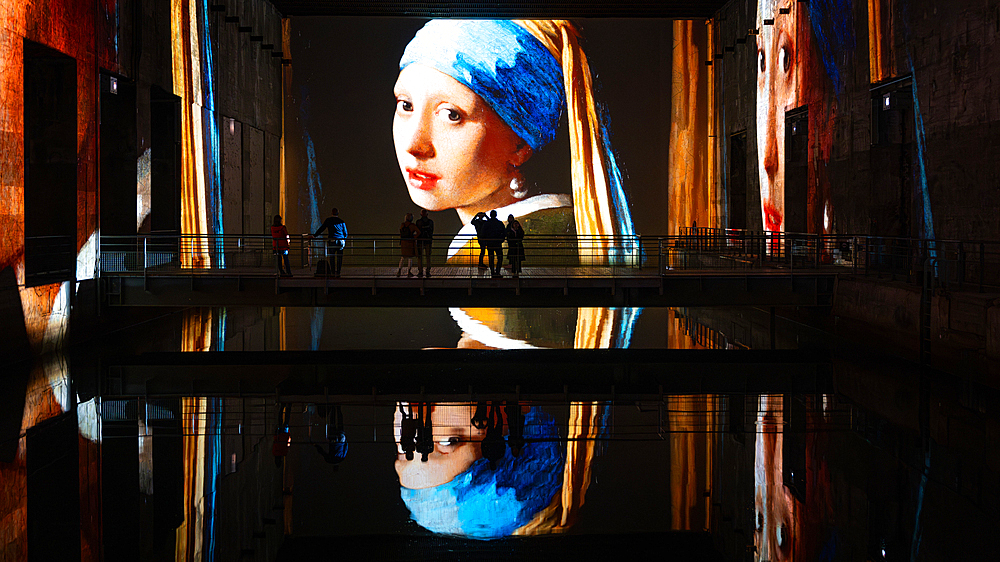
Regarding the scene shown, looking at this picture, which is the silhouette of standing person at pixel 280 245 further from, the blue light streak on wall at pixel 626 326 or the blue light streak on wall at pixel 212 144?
the blue light streak on wall at pixel 626 326

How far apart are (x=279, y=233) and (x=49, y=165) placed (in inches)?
154

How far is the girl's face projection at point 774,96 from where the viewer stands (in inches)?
885

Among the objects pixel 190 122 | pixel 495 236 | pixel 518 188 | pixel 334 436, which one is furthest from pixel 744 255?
pixel 334 436

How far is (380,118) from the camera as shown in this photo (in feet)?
90.9

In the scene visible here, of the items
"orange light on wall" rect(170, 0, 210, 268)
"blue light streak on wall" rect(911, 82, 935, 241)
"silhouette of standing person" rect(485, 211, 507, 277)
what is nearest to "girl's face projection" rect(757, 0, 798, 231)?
"blue light streak on wall" rect(911, 82, 935, 241)

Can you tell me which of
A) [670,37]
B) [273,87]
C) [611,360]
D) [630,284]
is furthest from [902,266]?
[273,87]

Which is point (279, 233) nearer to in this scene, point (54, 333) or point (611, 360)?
point (54, 333)

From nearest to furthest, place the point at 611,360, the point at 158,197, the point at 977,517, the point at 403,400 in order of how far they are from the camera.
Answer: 1. the point at 977,517
2. the point at 403,400
3. the point at 611,360
4. the point at 158,197

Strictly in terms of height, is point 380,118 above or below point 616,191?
above

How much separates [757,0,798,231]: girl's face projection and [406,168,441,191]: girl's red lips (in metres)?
9.25

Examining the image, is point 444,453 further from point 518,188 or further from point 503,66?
point 503,66

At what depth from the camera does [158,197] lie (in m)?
20.7

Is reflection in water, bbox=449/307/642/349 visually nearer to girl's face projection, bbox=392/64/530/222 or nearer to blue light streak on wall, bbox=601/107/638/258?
blue light streak on wall, bbox=601/107/638/258

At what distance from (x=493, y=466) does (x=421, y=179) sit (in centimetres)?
2075
